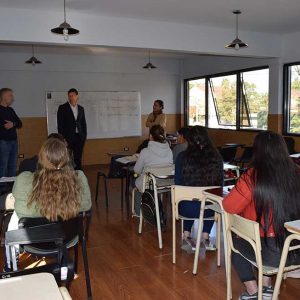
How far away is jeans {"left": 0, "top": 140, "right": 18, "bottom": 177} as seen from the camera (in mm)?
4992

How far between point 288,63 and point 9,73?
5.84 meters

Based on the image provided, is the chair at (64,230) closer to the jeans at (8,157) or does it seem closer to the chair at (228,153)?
the jeans at (8,157)

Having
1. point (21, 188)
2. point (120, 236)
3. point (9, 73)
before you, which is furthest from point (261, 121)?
point (21, 188)

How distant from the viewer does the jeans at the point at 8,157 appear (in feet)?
16.4

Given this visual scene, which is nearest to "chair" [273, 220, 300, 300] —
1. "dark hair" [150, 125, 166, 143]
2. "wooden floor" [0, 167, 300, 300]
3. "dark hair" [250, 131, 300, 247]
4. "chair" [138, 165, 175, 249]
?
"dark hair" [250, 131, 300, 247]

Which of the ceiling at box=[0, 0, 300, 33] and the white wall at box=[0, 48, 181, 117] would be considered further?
the white wall at box=[0, 48, 181, 117]

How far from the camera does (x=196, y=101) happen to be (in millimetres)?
9727

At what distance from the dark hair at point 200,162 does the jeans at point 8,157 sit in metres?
2.81

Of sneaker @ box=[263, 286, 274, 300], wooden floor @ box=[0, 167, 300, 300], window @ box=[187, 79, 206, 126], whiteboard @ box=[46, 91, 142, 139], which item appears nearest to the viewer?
sneaker @ box=[263, 286, 274, 300]

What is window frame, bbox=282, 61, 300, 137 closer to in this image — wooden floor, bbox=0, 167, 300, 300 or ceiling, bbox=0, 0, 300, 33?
ceiling, bbox=0, 0, 300, 33

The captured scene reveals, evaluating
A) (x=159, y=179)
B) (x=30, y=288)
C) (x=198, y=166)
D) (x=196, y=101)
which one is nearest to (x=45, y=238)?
(x=30, y=288)

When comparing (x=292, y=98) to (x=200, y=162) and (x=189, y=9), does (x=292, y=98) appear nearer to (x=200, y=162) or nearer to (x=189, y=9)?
(x=189, y=9)

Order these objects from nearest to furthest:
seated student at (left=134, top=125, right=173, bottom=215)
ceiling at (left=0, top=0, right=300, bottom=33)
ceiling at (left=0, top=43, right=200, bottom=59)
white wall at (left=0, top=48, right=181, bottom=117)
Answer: seated student at (left=134, top=125, right=173, bottom=215), ceiling at (left=0, top=0, right=300, bottom=33), ceiling at (left=0, top=43, right=200, bottom=59), white wall at (left=0, top=48, right=181, bottom=117)

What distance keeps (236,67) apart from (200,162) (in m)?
5.45
